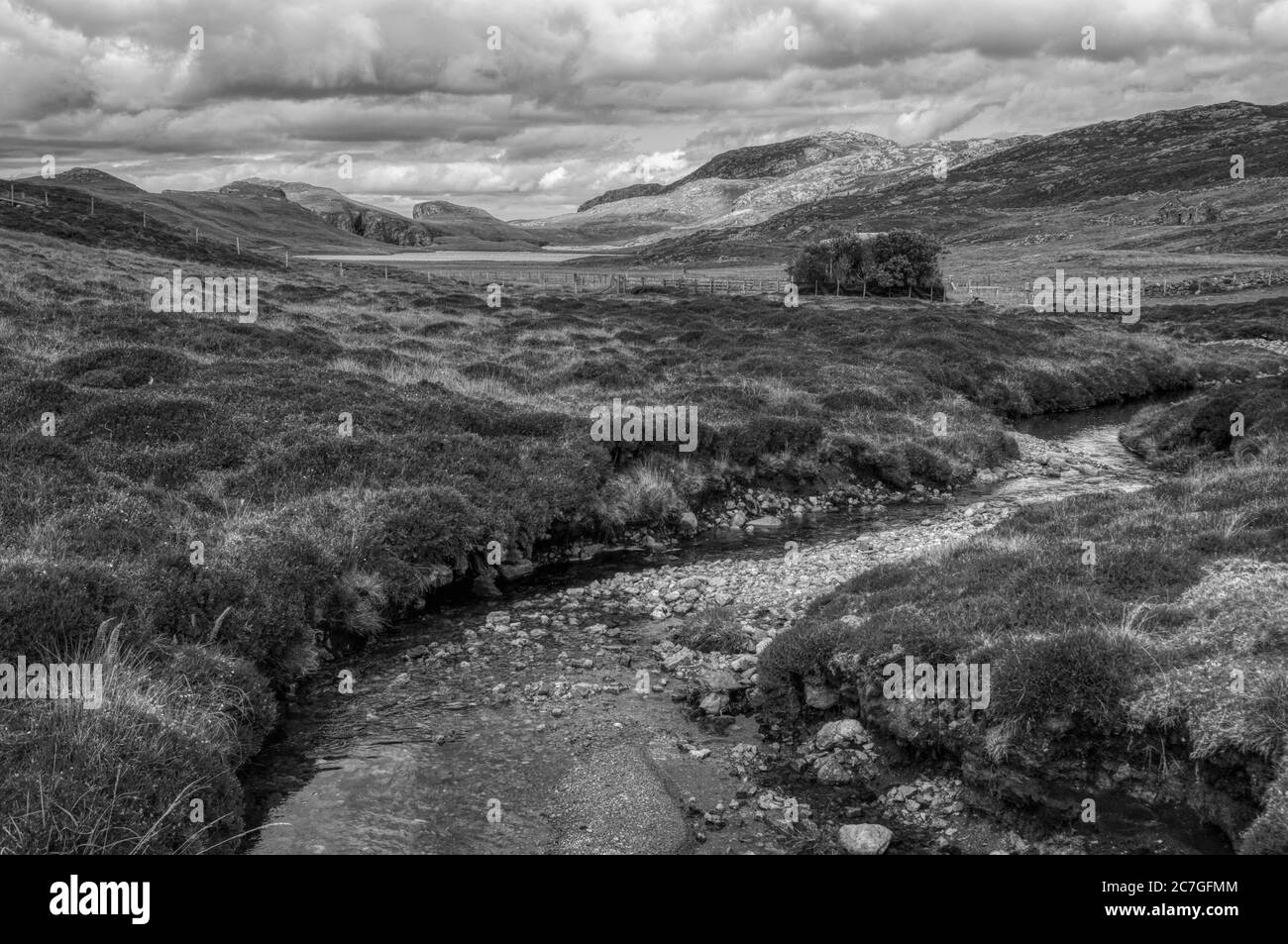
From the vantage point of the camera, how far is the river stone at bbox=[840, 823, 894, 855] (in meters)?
9.05

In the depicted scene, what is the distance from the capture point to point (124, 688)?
977cm

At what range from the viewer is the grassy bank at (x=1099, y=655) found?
8.84 m

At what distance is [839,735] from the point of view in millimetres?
11195

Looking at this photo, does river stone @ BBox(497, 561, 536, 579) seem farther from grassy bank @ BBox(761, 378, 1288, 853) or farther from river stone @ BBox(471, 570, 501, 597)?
grassy bank @ BBox(761, 378, 1288, 853)

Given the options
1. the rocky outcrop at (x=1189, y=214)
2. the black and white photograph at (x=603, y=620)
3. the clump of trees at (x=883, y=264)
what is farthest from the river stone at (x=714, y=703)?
the rocky outcrop at (x=1189, y=214)

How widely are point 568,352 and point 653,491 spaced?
57.6 ft

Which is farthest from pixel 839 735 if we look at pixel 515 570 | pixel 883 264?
pixel 883 264

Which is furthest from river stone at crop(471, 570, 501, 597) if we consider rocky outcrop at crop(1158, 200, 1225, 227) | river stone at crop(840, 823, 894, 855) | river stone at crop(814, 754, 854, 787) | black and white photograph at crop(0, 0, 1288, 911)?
rocky outcrop at crop(1158, 200, 1225, 227)

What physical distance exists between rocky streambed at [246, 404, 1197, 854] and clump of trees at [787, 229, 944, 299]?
6914cm

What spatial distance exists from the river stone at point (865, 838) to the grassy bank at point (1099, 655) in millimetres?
1431

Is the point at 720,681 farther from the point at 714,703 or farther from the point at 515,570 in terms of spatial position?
the point at 515,570

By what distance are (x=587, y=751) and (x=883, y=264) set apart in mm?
77290
